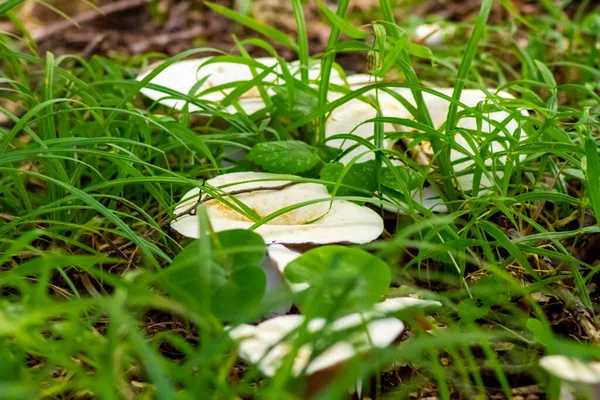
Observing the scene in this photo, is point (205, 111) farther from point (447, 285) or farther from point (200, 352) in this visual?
point (200, 352)

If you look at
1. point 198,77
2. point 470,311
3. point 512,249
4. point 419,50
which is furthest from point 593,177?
point 198,77

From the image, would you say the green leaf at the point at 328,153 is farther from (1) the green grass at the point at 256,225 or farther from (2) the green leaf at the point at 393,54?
(2) the green leaf at the point at 393,54

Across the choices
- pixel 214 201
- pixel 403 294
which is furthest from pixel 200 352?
pixel 214 201

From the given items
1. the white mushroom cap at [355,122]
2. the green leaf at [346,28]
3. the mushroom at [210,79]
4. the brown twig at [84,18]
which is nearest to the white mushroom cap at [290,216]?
the white mushroom cap at [355,122]

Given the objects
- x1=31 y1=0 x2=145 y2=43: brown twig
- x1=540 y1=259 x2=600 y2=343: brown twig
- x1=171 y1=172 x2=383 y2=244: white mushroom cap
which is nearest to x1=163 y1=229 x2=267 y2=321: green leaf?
x1=171 y1=172 x2=383 y2=244: white mushroom cap

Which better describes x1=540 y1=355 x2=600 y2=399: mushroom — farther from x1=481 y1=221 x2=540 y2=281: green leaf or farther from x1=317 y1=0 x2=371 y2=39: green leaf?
x1=317 y1=0 x2=371 y2=39: green leaf

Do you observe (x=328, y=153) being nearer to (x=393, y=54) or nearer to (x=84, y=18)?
(x=393, y=54)
